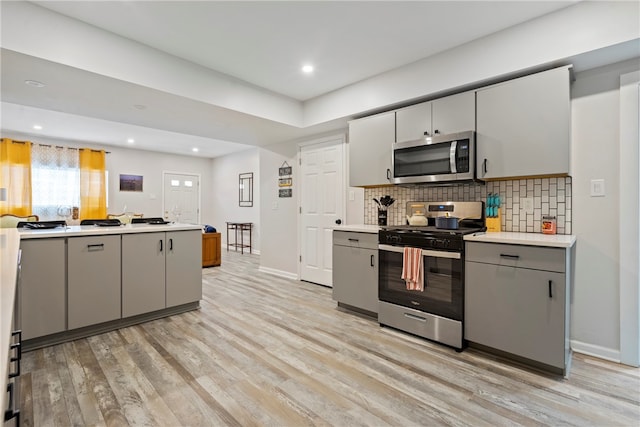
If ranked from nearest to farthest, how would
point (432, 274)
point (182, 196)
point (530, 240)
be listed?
point (530, 240)
point (432, 274)
point (182, 196)

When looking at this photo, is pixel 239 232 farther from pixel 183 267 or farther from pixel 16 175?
pixel 183 267

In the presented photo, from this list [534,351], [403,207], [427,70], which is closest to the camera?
[534,351]

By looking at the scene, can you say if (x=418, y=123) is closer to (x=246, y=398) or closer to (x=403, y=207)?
(x=403, y=207)

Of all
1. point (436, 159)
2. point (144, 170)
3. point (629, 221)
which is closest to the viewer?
point (629, 221)

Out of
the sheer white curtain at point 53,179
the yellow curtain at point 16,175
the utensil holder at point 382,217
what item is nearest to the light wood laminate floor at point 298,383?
the utensil holder at point 382,217

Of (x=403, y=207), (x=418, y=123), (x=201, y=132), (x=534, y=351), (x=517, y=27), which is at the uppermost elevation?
(x=517, y=27)

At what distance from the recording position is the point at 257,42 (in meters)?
2.76

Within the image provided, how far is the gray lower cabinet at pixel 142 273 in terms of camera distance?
300 cm

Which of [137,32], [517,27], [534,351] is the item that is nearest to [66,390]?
[137,32]

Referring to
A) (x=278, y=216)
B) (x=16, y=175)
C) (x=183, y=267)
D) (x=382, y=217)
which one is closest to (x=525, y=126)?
(x=382, y=217)

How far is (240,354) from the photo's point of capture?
8.05ft

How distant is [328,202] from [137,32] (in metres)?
2.88

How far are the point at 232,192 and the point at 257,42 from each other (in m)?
6.41

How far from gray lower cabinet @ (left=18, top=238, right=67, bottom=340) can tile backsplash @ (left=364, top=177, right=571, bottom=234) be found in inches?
136
